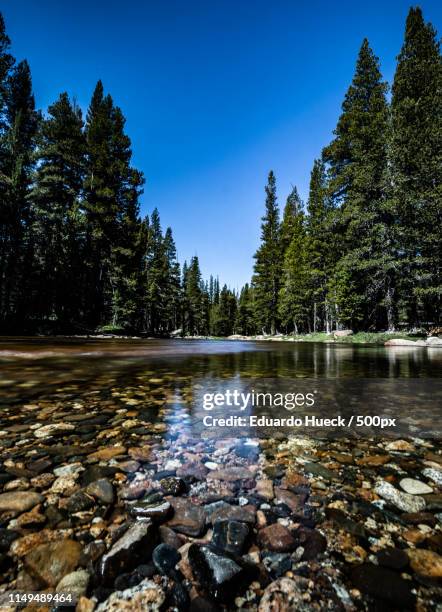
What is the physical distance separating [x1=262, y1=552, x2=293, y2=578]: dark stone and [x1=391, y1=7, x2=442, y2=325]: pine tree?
67.6 ft

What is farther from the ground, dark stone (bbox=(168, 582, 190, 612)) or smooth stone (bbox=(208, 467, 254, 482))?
dark stone (bbox=(168, 582, 190, 612))

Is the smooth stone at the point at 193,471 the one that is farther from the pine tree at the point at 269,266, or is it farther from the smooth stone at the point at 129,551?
the pine tree at the point at 269,266

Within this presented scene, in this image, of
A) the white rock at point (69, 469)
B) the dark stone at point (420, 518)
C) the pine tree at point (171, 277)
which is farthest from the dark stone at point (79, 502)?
the pine tree at point (171, 277)

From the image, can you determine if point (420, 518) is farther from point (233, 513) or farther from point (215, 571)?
point (215, 571)

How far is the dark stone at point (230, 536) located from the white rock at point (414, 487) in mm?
966

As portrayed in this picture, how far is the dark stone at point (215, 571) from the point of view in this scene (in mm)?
914

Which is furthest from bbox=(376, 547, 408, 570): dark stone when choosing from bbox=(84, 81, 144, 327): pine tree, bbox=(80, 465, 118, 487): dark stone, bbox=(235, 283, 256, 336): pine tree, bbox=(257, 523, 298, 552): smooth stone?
bbox=(235, 283, 256, 336): pine tree

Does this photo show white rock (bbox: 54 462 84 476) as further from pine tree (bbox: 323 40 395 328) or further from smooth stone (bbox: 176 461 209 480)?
pine tree (bbox: 323 40 395 328)

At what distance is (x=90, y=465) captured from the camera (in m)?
1.80

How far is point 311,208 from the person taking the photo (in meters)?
32.5

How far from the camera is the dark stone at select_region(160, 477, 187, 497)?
1.51 metres

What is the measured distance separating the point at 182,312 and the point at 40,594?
198 feet

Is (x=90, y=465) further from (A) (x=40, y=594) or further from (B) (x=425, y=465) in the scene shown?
(B) (x=425, y=465)

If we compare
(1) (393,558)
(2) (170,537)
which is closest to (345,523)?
(1) (393,558)
